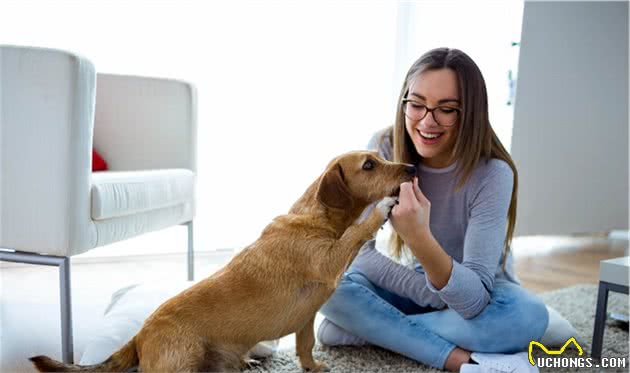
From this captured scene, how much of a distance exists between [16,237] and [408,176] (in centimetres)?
132

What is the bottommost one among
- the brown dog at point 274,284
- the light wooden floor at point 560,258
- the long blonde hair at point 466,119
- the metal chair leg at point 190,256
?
the light wooden floor at point 560,258

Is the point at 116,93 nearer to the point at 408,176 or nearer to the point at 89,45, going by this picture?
the point at 89,45

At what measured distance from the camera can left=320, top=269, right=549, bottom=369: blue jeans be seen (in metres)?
1.86

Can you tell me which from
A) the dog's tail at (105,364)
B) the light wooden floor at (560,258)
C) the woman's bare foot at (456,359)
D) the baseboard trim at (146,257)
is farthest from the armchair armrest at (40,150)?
the light wooden floor at (560,258)

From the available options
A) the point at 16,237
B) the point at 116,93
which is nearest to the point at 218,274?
the point at 16,237

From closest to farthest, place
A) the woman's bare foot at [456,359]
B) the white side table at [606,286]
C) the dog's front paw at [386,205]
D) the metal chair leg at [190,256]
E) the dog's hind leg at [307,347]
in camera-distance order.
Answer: the dog's front paw at [386,205] < the dog's hind leg at [307,347] < the woman's bare foot at [456,359] < the white side table at [606,286] < the metal chair leg at [190,256]

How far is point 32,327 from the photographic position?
2.36m

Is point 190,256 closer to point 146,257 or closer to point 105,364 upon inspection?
point 146,257

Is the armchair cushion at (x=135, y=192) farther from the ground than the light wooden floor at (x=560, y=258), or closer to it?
farther from the ground

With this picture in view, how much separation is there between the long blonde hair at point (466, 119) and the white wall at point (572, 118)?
2.37 metres

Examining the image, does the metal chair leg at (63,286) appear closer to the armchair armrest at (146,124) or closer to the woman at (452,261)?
the woman at (452,261)

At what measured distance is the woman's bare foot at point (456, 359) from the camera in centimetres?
189

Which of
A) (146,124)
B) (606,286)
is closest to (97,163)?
(146,124)

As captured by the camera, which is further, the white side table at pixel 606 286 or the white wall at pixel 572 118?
the white wall at pixel 572 118
